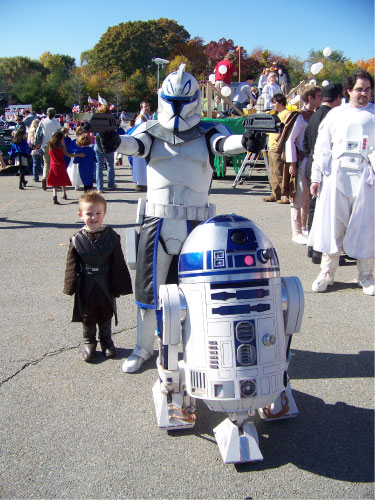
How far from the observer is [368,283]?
4.92 m

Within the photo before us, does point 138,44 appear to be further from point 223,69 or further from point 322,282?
point 322,282

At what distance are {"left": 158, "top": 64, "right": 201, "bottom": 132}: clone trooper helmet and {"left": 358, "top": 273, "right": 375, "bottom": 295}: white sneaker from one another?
2.70 m

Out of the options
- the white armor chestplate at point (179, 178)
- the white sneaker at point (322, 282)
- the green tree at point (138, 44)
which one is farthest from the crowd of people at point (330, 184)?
the green tree at point (138, 44)

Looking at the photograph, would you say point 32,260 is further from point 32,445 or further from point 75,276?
point 32,445

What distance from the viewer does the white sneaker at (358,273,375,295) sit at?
487cm

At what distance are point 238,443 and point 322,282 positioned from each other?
113 inches

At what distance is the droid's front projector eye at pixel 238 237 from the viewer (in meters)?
2.43

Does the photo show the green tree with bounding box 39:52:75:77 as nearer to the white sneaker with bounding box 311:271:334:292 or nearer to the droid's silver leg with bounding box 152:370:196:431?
the white sneaker with bounding box 311:271:334:292

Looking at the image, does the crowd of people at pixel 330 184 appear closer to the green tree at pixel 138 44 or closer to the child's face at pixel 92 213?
the child's face at pixel 92 213

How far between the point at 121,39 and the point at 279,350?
213 feet

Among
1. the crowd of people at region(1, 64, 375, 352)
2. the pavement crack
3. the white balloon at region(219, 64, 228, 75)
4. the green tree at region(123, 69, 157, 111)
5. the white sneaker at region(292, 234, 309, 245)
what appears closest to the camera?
the pavement crack

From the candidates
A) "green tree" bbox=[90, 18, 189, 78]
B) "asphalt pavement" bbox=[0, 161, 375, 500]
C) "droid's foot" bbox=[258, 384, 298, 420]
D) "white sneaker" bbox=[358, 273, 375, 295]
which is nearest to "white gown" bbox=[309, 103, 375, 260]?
"white sneaker" bbox=[358, 273, 375, 295]

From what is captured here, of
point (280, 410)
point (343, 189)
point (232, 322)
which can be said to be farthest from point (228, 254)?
point (343, 189)

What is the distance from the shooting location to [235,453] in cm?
239
